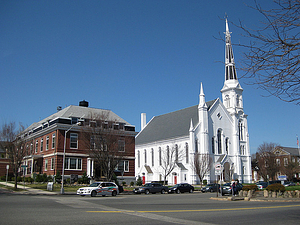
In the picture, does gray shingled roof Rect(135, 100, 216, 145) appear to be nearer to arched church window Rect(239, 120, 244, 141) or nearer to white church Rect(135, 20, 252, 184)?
white church Rect(135, 20, 252, 184)

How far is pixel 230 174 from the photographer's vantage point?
72.2 meters

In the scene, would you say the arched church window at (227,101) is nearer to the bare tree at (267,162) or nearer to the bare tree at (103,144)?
the bare tree at (267,162)

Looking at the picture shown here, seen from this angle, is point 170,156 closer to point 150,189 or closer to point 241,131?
point 241,131

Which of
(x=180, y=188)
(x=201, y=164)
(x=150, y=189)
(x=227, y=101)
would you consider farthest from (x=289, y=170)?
(x=150, y=189)

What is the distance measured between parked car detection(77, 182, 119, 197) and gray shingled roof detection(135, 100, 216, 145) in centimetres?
4285

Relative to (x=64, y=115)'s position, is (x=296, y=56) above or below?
below

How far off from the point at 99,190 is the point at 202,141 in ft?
144

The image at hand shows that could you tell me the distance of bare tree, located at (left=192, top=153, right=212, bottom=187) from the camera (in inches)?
2449

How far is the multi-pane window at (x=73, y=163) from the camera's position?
46188mm

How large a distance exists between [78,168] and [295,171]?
66.2 metres

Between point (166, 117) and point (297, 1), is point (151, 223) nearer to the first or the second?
point (297, 1)

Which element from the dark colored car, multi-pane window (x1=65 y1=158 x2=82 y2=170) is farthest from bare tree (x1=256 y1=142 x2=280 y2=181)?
multi-pane window (x1=65 y1=158 x2=82 y2=170)

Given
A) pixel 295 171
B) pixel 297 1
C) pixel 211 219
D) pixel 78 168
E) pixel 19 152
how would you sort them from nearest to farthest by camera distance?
pixel 297 1 < pixel 211 219 < pixel 19 152 < pixel 78 168 < pixel 295 171

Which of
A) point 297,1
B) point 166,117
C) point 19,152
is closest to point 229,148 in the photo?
point 166,117
